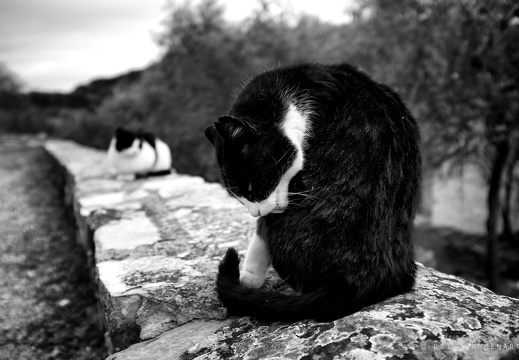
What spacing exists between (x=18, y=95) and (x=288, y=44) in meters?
7.91

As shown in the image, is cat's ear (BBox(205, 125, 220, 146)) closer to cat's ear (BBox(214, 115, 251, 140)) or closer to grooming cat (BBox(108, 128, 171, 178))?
cat's ear (BBox(214, 115, 251, 140))

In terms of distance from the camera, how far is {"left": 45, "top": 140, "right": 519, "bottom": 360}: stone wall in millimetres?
1130

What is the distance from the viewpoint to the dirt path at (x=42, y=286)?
1.86 metres

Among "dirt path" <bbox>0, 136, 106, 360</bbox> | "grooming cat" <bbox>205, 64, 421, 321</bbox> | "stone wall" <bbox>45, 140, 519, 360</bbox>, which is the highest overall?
"grooming cat" <bbox>205, 64, 421, 321</bbox>

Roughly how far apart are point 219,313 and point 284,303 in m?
0.35

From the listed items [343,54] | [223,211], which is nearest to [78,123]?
[343,54]

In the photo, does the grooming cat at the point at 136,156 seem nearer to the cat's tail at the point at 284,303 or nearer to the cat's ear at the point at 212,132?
the cat's ear at the point at 212,132

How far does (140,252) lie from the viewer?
2.11 m

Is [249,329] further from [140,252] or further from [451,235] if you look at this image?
[451,235]

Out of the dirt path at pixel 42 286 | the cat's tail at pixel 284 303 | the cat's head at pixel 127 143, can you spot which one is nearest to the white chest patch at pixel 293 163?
the cat's tail at pixel 284 303

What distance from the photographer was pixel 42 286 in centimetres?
234

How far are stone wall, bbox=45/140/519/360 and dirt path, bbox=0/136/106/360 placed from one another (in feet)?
0.80

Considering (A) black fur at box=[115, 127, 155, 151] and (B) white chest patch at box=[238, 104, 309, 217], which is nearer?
(B) white chest patch at box=[238, 104, 309, 217]

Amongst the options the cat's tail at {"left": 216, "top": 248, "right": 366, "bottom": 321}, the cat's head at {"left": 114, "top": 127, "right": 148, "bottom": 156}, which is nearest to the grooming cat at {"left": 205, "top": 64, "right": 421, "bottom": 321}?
the cat's tail at {"left": 216, "top": 248, "right": 366, "bottom": 321}
